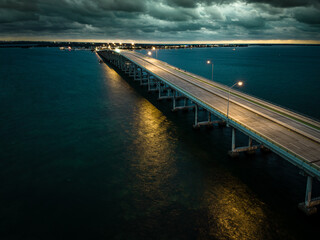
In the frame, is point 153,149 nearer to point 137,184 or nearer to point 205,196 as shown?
point 137,184

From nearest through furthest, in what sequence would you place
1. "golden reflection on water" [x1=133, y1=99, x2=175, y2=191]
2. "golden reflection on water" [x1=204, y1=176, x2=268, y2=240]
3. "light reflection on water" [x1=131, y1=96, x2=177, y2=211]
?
"golden reflection on water" [x1=204, y1=176, x2=268, y2=240]
"light reflection on water" [x1=131, y1=96, x2=177, y2=211]
"golden reflection on water" [x1=133, y1=99, x2=175, y2=191]

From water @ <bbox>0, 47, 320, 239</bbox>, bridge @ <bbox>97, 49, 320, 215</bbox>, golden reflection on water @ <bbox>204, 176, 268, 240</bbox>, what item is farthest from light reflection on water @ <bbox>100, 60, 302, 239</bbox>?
bridge @ <bbox>97, 49, 320, 215</bbox>

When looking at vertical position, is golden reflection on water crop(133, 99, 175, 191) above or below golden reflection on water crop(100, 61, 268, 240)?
above

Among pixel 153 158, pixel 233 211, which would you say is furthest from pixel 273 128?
pixel 153 158

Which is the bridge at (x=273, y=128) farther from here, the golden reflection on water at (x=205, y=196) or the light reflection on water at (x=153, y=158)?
the light reflection on water at (x=153, y=158)

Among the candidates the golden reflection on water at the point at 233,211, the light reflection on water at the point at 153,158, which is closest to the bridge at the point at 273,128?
the golden reflection on water at the point at 233,211

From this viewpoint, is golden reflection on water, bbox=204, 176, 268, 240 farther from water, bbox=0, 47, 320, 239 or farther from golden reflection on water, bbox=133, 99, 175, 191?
golden reflection on water, bbox=133, 99, 175, 191

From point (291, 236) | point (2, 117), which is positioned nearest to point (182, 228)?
point (291, 236)

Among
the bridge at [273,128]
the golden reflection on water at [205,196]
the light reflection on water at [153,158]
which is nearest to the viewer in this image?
the golden reflection on water at [205,196]

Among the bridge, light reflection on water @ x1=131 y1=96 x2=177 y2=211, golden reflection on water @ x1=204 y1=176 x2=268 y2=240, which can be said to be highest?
the bridge
